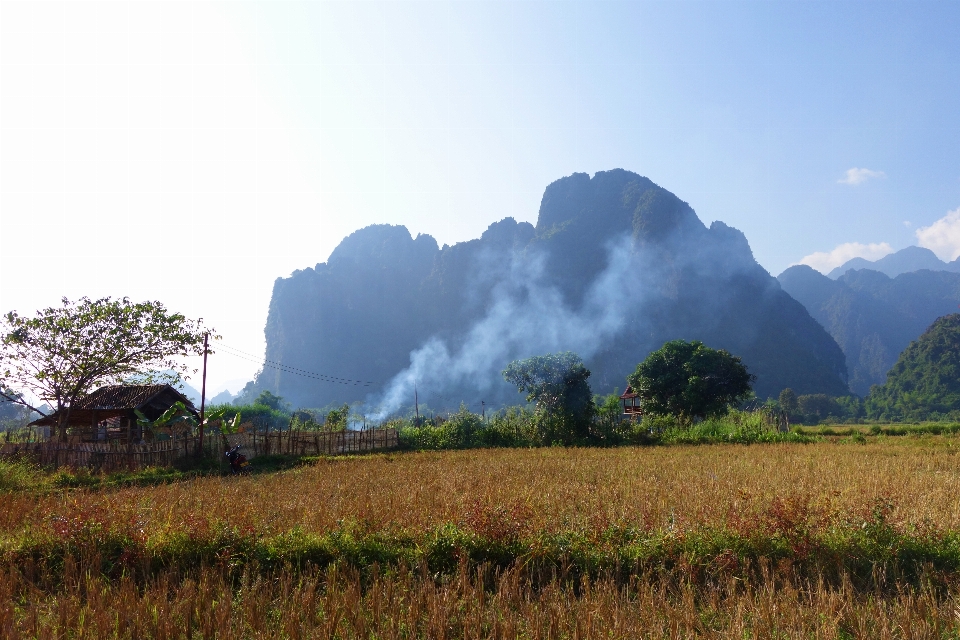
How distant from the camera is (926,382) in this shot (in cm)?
7056

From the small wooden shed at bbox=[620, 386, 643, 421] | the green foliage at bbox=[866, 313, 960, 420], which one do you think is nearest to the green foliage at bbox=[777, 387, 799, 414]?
the green foliage at bbox=[866, 313, 960, 420]

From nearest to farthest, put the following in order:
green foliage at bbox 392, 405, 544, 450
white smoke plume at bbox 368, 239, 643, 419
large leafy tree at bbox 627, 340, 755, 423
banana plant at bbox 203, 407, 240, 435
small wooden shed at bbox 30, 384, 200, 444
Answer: banana plant at bbox 203, 407, 240, 435, small wooden shed at bbox 30, 384, 200, 444, green foliage at bbox 392, 405, 544, 450, large leafy tree at bbox 627, 340, 755, 423, white smoke plume at bbox 368, 239, 643, 419

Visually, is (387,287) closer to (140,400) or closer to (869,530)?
(140,400)

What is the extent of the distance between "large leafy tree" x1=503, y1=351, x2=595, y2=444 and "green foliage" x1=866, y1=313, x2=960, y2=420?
56.0m

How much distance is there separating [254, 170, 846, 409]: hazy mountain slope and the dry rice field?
3882 inches

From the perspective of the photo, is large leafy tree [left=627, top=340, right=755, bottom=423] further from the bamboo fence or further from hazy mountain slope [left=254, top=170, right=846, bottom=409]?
hazy mountain slope [left=254, top=170, right=846, bottom=409]

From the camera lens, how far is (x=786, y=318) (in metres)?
115

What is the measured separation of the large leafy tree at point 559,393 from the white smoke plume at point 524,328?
83.5m

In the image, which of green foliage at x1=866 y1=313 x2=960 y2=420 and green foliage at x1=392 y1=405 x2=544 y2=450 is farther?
green foliage at x1=866 y1=313 x2=960 y2=420

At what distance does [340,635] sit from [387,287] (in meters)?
167

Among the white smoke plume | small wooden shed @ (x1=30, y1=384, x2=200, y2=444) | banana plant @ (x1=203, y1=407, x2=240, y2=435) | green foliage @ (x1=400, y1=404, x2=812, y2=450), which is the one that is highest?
the white smoke plume

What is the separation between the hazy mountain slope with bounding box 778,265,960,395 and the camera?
137000mm

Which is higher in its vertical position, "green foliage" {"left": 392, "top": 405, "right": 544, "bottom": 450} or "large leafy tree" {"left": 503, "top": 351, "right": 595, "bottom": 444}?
"large leafy tree" {"left": 503, "top": 351, "right": 595, "bottom": 444}

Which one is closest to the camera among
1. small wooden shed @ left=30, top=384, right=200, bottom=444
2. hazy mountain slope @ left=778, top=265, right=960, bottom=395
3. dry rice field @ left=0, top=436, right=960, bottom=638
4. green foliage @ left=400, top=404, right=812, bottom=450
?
dry rice field @ left=0, top=436, right=960, bottom=638
